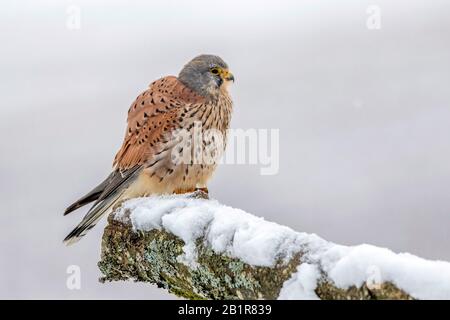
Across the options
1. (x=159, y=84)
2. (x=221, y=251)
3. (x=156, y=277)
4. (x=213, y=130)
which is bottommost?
(x=156, y=277)

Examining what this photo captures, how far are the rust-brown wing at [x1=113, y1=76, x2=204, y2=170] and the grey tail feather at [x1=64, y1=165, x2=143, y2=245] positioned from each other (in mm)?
74

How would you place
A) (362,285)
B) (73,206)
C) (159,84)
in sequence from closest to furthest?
1. (362,285)
2. (73,206)
3. (159,84)

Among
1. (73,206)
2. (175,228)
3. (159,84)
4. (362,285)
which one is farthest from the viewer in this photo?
(159,84)

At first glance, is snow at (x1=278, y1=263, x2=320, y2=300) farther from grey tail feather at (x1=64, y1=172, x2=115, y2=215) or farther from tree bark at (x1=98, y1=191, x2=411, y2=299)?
grey tail feather at (x1=64, y1=172, x2=115, y2=215)

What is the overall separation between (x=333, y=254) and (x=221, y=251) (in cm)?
65

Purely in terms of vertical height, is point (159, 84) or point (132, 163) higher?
point (159, 84)

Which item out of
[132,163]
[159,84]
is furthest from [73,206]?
[159,84]

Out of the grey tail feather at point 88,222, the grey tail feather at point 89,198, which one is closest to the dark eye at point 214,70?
the grey tail feather at point 89,198

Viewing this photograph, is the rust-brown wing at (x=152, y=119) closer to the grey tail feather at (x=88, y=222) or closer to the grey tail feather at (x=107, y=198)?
the grey tail feather at (x=107, y=198)

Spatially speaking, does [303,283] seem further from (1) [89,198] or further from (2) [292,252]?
(1) [89,198]

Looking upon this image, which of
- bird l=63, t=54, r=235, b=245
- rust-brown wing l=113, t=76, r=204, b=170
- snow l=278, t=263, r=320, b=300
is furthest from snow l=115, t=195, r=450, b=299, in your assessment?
rust-brown wing l=113, t=76, r=204, b=170

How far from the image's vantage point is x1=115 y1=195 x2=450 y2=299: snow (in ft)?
7.14

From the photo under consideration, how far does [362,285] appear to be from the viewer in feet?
7.60

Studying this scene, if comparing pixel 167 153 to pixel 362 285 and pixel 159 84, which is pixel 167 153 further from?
pixel 362 285
